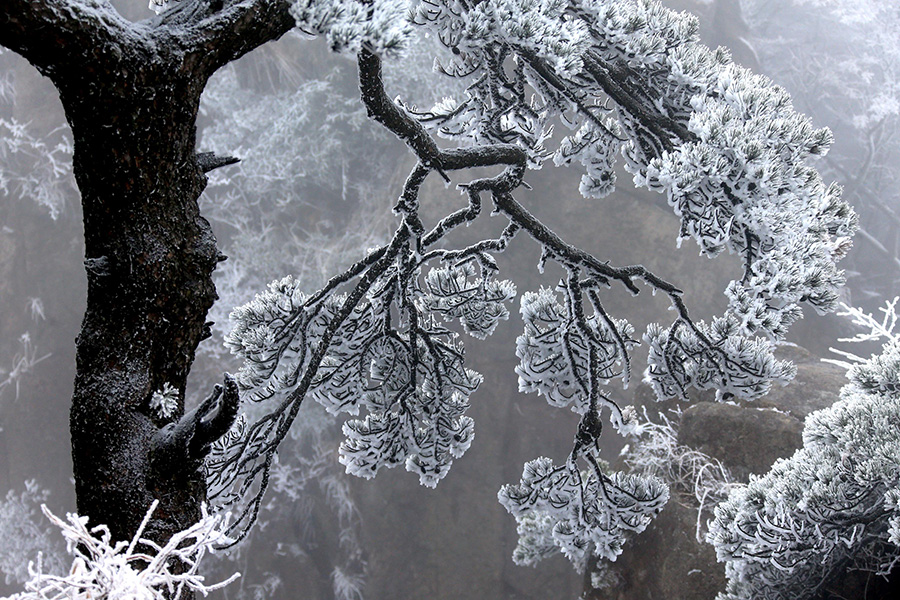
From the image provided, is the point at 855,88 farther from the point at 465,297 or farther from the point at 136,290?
the point at 136,290

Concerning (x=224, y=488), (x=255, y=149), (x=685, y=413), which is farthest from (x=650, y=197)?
(x=224, y=488)

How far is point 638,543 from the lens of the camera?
406 cm

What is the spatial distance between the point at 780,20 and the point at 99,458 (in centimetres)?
1245

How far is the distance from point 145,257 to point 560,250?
1.54m

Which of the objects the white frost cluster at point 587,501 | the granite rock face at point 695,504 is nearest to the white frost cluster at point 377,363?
the white frost cluster at point 587,501

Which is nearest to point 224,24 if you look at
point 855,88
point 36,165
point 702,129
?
point 702,129

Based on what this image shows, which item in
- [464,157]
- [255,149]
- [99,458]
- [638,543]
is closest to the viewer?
[99,458]

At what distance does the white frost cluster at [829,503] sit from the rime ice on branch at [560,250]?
0.31 meters

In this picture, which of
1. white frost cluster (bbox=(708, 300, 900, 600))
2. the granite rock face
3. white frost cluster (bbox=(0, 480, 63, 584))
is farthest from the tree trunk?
white frost cluster (bbox=(0, 480, 63, 584))

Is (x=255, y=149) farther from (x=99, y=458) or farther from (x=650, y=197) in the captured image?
(x=99, y=458)

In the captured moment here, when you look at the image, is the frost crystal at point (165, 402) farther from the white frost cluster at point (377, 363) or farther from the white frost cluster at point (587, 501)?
the white frost cluster at point (587, 501)

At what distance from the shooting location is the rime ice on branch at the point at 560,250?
6.00 ft

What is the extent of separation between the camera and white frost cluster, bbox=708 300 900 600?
2.21 m

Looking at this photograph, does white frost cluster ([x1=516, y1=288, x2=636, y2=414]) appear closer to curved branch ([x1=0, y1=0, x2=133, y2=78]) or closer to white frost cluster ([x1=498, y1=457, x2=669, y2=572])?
white frost cluster ([x1=498, y1=457, x2=669, y2=572])
